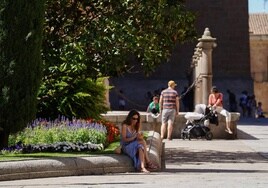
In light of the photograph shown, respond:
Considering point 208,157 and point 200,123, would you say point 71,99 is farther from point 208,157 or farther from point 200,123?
point 200,123

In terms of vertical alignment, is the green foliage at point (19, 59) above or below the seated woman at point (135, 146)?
above

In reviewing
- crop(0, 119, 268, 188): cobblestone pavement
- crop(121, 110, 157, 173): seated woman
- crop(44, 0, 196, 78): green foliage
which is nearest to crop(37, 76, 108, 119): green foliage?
crop(44, 0, 196, 78): green foliage

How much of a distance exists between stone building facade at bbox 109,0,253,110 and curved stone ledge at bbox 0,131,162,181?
37682mm

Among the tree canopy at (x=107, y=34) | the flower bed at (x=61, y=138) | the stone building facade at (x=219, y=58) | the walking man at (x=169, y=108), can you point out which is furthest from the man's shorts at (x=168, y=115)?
the stone building facade at (x=219, y=58)

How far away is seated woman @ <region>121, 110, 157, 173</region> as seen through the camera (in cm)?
1424

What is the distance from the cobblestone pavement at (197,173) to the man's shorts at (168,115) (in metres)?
1.38

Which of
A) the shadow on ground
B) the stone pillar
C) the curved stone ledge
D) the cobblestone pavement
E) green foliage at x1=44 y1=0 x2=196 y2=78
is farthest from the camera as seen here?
the stone pillar

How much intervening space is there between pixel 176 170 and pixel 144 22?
477cm

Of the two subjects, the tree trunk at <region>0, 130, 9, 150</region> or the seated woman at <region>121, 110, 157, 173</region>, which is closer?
the seated woman at <region>121, 110, 157, 173</region>

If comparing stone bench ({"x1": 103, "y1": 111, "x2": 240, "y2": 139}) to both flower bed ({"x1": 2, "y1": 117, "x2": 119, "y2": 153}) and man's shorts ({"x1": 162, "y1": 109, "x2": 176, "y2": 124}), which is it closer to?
man's shorts ({"x1": 162, "y1": 109, "x2": 176, "y2": 124})

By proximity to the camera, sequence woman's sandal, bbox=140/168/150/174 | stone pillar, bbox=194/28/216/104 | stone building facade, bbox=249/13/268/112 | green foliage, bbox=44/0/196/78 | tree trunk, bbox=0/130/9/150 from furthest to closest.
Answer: stone building facade, bbox=249/13/268/112 → stone pillar, bbox=194/28/216/104 → green foliage, bbox=44/0/196/78 → tree trunk, bbox=0/130/9/150 → woman's sandal, bbox=140/168/150/174

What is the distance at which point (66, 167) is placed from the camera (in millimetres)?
13367

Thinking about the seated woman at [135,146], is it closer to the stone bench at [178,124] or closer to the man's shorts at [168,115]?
the man's shorts at [168,115]

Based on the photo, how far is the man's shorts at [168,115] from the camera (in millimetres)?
23547
